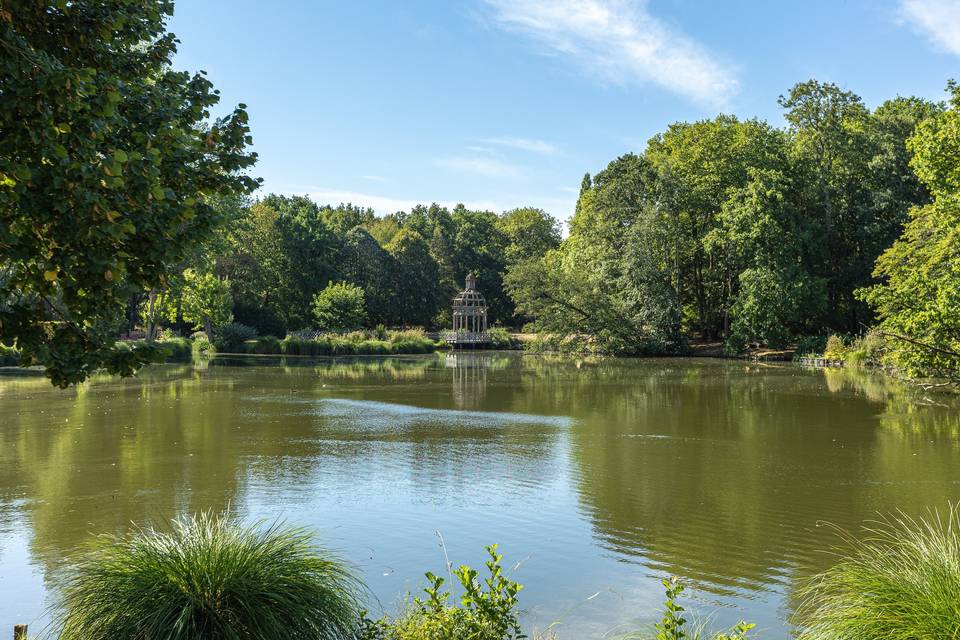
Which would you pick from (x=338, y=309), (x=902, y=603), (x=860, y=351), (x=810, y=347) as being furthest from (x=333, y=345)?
(x=902, y=603)

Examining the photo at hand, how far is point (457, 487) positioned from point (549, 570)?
3739 mm

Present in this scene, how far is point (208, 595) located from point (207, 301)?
1629 inches

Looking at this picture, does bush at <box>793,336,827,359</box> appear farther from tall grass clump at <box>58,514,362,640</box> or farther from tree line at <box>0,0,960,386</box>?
tall grass clump at <box>58,514,362,640</box>

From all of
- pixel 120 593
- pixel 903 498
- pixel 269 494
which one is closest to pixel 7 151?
pixel 120 593

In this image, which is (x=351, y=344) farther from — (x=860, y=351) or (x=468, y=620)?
(x=468, y=620)

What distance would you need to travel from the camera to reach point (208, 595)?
4.57m

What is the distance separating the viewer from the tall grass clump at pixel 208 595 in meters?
4.40

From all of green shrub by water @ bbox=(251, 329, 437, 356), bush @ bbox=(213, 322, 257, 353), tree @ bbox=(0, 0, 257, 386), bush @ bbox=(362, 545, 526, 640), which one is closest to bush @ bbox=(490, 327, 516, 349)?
green shrub by water @ bbox=(251, 329, 437, 356)

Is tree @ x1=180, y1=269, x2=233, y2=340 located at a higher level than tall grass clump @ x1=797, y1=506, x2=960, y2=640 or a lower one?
higher

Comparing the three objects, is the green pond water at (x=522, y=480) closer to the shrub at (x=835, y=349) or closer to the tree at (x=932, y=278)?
the tree at (x=932, y=278)

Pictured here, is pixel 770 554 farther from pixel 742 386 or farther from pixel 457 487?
pixel 742 386

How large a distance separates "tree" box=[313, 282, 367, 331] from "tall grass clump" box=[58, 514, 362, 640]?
1735 inches

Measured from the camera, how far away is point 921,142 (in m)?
18.1

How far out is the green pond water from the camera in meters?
7.32
